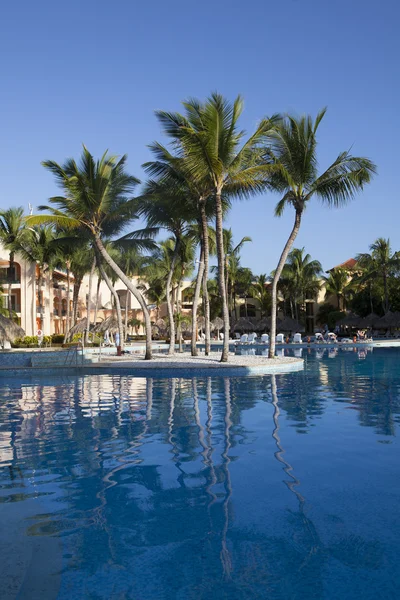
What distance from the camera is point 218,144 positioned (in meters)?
17.1

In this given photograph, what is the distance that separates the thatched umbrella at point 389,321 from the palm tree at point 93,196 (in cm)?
2810

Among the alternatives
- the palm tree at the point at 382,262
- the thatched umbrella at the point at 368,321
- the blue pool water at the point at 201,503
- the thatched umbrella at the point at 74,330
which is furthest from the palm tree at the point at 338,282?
the blue pool water at the point at 201,503

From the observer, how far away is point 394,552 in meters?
3.84

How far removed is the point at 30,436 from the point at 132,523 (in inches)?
156

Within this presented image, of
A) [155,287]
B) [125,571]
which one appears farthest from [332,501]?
[155,287]

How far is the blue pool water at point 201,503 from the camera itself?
3.50 meters

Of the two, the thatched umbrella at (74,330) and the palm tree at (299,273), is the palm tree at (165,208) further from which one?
the palm tree at (299,273)

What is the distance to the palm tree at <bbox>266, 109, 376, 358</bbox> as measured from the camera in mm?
18406

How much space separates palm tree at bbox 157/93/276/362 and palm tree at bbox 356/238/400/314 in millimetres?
28908

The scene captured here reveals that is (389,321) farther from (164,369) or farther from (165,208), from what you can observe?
(164,369)

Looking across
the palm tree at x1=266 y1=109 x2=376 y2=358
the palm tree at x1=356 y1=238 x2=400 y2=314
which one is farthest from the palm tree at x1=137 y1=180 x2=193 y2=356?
the palm tree at x1=356 y1=238 x2=400 y2=314

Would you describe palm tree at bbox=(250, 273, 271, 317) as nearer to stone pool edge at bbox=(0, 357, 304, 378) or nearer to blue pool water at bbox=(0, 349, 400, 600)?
stone pool edge at bbox=(0, 357, 304, 378)

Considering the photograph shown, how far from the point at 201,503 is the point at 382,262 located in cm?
4407

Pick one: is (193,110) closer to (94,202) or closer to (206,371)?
(94,202)
